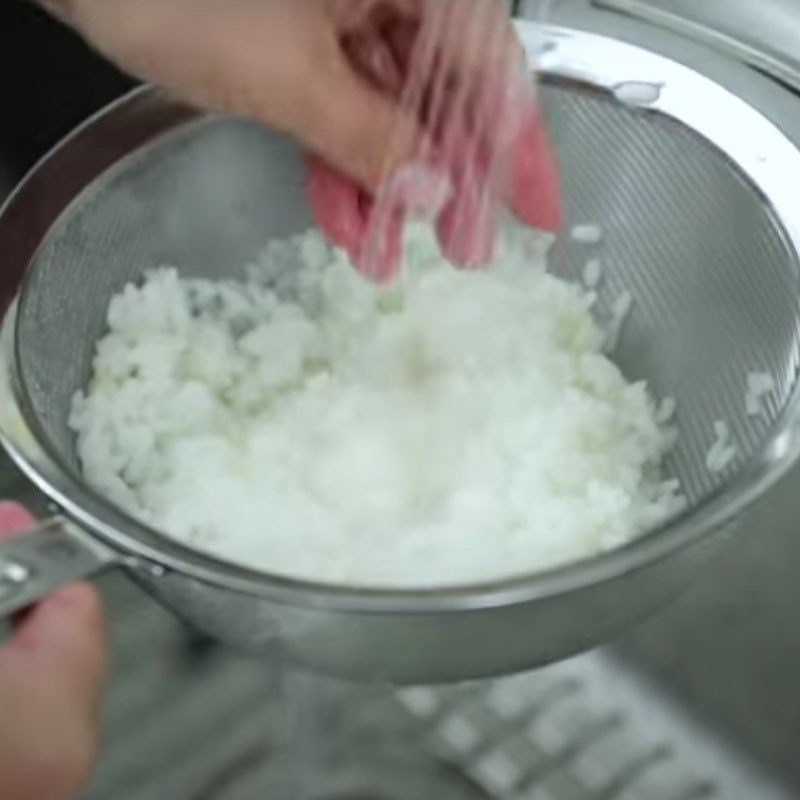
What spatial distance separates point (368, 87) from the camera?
57cm

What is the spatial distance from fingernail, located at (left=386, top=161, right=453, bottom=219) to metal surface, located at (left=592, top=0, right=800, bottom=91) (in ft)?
0.53

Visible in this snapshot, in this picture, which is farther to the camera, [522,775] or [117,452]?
[522,775]

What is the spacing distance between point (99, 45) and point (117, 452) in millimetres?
175

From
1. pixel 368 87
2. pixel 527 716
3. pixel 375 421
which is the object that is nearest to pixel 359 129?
pixel 368 87

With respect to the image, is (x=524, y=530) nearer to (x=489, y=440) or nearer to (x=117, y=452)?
(x=489, y=440)

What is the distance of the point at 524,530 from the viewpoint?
63 centimetres

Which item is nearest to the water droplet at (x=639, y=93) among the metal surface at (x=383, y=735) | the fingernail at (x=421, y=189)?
the fingernail at (x=421, y=189)

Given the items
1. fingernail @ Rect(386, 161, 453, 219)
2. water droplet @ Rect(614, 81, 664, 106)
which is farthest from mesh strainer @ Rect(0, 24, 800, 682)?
fingernail @ Rect(386, 161, 453, 219)

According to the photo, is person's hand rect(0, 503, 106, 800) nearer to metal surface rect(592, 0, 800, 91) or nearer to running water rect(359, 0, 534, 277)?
running water rect(359, 0, 534, 277)

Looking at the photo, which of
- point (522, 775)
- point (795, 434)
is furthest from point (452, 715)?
point (795, 434)

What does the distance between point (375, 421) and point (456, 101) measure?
15cm

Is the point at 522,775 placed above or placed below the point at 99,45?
below

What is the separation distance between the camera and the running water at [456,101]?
1.98 ft

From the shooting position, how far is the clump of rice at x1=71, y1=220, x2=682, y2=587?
24.8 inches
